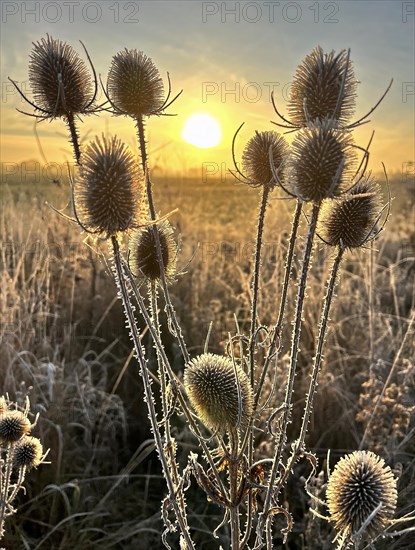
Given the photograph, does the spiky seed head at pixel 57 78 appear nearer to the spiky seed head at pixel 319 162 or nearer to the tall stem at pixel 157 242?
the tall stem at pixel 157 242

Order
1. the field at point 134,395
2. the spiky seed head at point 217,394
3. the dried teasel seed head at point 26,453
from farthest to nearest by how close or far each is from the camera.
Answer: the field at point 134,395, the dried teasel seed head at point 26,453, the spiky seed head at point 217,394

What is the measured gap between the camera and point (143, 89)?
70.8 inches

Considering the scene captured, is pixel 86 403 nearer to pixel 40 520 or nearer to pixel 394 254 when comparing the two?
pixel 40 520

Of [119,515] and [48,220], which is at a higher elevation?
[48,220]

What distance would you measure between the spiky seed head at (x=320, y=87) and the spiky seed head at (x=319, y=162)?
152 mm

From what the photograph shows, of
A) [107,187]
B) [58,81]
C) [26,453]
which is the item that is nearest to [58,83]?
[58,81]

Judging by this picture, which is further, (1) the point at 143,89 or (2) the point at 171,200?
(2) the point at 171,200

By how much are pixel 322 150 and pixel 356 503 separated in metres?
0.93

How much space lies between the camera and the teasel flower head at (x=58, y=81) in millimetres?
1749

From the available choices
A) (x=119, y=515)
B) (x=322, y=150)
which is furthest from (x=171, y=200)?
(x=322, y=150)

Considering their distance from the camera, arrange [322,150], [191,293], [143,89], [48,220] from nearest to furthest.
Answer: [322,150] → [143,89] → [191,293] → [48,220]

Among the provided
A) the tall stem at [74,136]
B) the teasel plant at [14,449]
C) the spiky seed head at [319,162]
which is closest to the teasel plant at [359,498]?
the spiky seed head at [319,162]

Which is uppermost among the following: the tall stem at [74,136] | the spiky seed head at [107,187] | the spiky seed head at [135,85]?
the spiky seed head at [135,85]

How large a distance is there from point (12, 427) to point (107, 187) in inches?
42.6
